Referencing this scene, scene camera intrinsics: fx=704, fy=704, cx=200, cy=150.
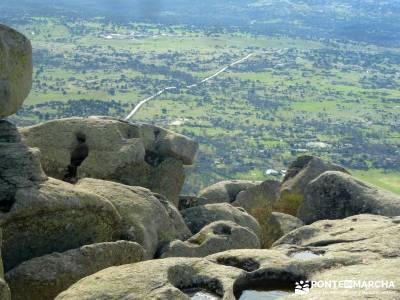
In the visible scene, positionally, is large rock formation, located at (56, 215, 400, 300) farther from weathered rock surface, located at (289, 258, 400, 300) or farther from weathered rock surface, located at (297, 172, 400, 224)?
weathered rock surface, located at (297, 172, 400, 224)

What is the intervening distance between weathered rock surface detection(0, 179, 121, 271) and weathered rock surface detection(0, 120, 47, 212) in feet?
1.20

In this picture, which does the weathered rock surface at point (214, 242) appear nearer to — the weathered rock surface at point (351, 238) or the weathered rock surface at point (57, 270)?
the weathered rock surface at point (351, 238)

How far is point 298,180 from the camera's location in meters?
Answer: 50.6

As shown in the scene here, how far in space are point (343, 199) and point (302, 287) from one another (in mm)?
17060

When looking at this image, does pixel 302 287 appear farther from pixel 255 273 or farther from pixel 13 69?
pixel 13 69

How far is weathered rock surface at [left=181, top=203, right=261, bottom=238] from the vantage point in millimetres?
38750

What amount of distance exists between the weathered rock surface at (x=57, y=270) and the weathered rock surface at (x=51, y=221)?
4.46 feet

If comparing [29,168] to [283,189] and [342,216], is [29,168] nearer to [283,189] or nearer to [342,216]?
[342,216]

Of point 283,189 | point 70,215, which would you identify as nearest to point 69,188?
point 70,215

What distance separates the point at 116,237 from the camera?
30.3 metres

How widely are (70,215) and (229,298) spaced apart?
938 cm

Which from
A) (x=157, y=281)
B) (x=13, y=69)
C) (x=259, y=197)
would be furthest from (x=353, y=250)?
(x=259, y=197)

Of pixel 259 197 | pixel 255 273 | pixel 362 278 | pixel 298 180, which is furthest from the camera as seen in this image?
pixel 298 180

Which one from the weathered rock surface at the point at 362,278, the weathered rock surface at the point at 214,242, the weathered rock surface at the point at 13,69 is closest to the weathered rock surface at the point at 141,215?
the weathered rock surface at the point at 214,242
